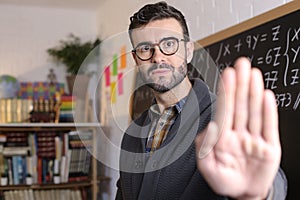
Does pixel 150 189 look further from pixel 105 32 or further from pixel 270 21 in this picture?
pixel 105 32

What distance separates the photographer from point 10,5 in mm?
3482

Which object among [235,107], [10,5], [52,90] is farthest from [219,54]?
[10,5]

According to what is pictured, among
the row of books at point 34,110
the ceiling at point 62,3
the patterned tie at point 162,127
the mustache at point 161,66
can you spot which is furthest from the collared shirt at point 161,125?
the ceiling at point 62,3

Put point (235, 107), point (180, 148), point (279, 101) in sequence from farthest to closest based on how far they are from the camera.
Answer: point (279, 101) < point (180, 148) < point (235, 107)

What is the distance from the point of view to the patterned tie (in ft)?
3.10

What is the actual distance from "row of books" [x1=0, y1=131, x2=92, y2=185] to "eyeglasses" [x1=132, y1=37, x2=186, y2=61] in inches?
86.8

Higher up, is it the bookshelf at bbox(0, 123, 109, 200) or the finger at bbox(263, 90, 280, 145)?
the finger at bbox(263, 90, 280, 145)

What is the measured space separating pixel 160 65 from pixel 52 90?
2804mm

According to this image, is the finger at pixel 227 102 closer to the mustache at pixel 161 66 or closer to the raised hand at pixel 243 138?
the raised hand at pixel 243 138

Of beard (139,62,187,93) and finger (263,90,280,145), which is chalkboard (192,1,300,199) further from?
finger (263,90,280,145)

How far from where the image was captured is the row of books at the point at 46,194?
9.82 feet

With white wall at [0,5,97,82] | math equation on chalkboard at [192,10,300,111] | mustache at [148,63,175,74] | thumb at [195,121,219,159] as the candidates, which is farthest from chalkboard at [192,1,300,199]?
white wall at [0,5,97,82]

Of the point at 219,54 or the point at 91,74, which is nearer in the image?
the point at 219,54

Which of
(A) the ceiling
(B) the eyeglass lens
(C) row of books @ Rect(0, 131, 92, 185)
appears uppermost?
(A) the ceiling
